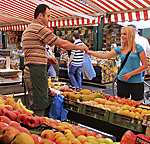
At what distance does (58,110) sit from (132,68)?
4.34ft

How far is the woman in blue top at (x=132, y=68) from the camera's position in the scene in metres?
3.19

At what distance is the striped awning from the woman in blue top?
2575mm

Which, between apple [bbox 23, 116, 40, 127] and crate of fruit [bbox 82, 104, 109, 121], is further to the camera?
crate of fruit [bbox 82, 104, 109, 121]

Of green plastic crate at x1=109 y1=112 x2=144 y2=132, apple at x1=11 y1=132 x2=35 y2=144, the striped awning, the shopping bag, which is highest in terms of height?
the striped awning

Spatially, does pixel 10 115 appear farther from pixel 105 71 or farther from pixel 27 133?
pixel 105 71

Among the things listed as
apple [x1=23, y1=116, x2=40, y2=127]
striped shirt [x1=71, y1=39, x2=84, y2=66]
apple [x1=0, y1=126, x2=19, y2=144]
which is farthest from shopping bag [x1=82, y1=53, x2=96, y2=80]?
apple [x1=0, y1=126, x2=19, y2=144]

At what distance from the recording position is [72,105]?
11.0ft

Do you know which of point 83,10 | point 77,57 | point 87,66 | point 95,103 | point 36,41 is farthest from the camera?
point 83,10

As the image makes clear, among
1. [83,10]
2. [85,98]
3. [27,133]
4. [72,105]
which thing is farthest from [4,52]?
[83,10]

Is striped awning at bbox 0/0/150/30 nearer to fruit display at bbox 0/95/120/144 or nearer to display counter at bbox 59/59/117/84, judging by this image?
→ display counter at bbox 59/59/117/84

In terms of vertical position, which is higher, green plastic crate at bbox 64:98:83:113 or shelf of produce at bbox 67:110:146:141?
green plastic crate at bbox 64:98:83:113

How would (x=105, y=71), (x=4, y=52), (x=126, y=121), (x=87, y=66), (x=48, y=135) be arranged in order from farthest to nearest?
(x=105, y=71) → (x=87, y=66) → (x=4, y=52) → (x=126, y=121) → (x=48, y=135)

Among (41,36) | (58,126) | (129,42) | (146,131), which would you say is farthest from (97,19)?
(58,126)

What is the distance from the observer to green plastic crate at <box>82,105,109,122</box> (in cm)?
289
